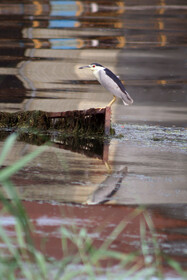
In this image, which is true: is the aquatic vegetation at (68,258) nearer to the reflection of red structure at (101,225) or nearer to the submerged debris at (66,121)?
the reflection of red structure at (101,225)

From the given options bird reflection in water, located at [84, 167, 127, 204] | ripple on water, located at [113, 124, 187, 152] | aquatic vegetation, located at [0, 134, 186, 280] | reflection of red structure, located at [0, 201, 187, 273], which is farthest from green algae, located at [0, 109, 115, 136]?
aquatic vegetation, located at [0, 134, 186, 280]

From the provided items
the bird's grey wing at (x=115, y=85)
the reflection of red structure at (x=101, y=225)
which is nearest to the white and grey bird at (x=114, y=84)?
the bird's grey wing at (x=115, y=85)

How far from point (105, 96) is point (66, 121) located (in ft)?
9.98

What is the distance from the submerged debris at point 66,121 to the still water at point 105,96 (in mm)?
220

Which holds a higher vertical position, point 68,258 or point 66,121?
point 68,258

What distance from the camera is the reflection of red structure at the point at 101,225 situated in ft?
17.5

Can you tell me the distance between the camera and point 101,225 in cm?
588

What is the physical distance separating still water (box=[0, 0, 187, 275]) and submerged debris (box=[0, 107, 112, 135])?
22 cm

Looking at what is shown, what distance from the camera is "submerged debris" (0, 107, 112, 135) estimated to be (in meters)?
10.6

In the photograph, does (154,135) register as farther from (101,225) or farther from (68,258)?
(68,258)

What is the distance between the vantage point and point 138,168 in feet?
28.1

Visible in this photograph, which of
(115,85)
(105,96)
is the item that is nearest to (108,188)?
(115,85)

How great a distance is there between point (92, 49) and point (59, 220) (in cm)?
1198

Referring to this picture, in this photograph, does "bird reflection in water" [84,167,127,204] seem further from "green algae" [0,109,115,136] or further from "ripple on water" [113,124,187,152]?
"green algae" [0,109,115,136]
